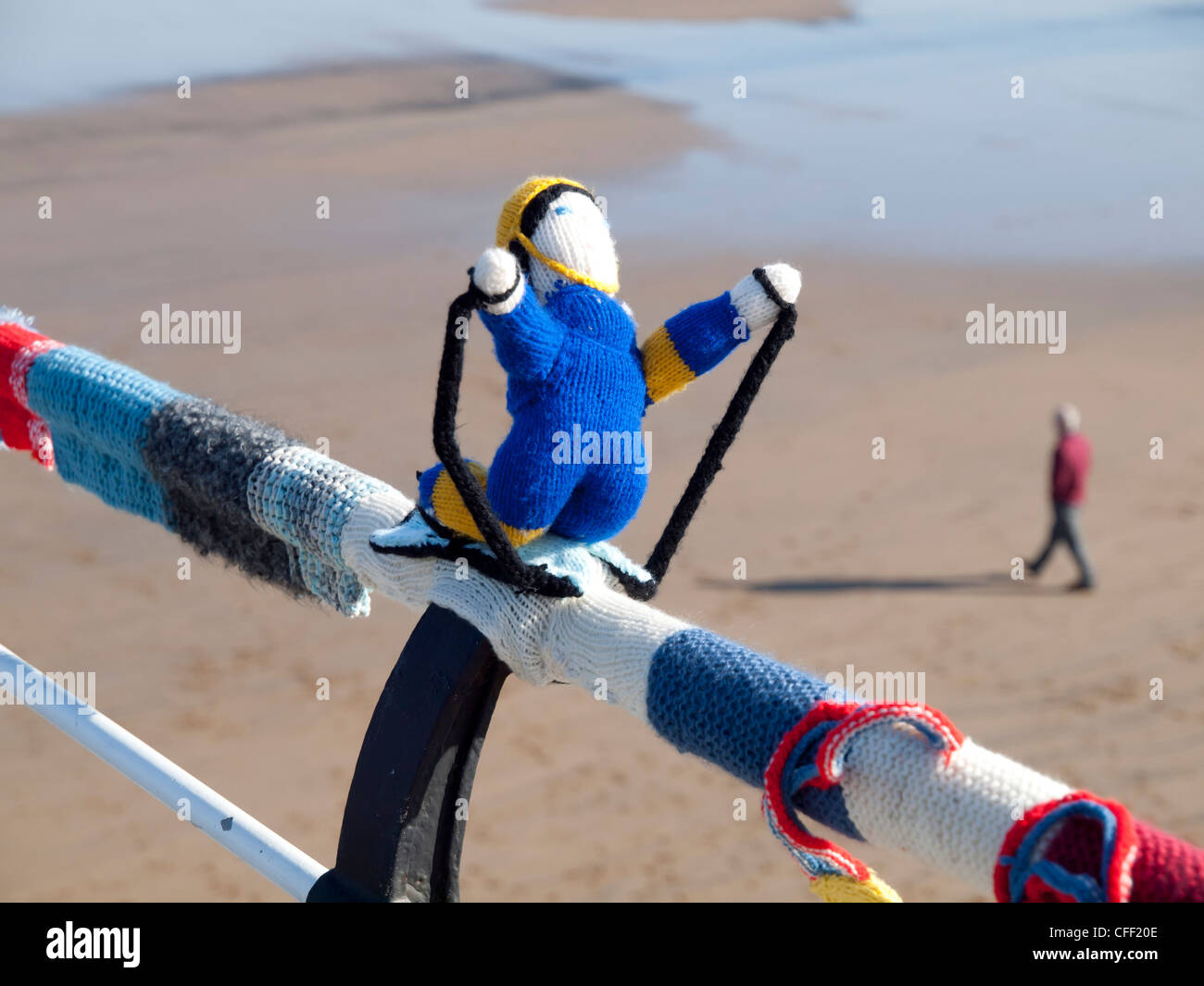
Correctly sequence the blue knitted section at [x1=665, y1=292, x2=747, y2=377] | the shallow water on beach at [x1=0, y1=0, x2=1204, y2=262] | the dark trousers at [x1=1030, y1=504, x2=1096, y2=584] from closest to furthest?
1. the blue knitted section at [x1=665, y1=292, x2=747, y2=377]
2. the dark trousers at [x1=1030, y1=504, x2=1096, y2=584]
3. the shallow water on beach at [x1=0, y1=0, x2=1204, y2=262]

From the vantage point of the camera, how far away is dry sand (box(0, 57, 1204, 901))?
575 centimetres

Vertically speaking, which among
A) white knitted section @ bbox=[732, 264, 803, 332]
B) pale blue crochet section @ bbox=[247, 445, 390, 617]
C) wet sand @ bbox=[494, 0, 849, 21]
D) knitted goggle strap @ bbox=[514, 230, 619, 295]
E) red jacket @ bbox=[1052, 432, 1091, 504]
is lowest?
red jacket @ bbox=[1052, 432, 1091, 504]

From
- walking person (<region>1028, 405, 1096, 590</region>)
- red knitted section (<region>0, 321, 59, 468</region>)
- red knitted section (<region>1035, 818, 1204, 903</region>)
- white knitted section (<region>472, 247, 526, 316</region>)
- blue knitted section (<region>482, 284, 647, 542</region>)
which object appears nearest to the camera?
red knitted section (<region>1035, 818, 1204, 903</region>)

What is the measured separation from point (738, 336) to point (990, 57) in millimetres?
14798

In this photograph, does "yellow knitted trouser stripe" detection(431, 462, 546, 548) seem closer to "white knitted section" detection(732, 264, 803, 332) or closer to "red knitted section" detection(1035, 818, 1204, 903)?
"white knitted section" detection(732, 264, 803, 332)

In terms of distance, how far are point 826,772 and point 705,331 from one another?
0.57 m

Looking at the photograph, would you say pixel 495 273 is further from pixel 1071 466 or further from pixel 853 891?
pixel 1071 466

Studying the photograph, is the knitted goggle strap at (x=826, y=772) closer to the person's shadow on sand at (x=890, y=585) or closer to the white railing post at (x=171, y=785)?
the white railing post at (x=171, y=785)

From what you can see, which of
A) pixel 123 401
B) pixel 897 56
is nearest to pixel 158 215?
pixel 897 56

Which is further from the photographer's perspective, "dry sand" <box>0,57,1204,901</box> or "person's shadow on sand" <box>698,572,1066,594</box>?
Answer: "person's shadow on sand" <box>698,572,1066,594</box>

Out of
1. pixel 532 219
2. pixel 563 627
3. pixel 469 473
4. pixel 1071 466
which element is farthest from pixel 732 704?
pixel 1071 466

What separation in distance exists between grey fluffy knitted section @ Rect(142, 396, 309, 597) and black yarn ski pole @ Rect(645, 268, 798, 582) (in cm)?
46

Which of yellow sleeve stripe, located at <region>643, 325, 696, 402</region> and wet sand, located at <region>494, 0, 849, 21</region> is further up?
wet sand, located at <region>494, 0, 849, 21</region>

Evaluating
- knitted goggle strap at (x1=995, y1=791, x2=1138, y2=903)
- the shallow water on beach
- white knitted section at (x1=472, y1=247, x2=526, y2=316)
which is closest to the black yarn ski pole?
white knitted section at (x1=472, y1=247, x2=526, y2=316)
